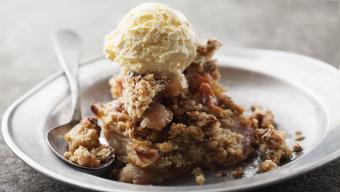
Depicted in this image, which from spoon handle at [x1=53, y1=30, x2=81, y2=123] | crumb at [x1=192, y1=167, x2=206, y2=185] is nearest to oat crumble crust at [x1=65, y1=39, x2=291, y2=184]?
→ crumb at [x1=192, y1=167, x2=206, y2=185]

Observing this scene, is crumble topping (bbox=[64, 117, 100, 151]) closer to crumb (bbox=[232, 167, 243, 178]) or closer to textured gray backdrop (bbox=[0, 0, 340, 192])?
crumb (bbox=[232, 167, 243, 178])

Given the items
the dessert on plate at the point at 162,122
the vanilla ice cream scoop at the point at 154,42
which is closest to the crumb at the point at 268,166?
the dessert on plate at the point at 162,122

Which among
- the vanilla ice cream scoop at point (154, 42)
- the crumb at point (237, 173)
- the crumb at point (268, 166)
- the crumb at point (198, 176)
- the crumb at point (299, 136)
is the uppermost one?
the vanilla ice cream scoop at point (154, 42)

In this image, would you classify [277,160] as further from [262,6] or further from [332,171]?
[262,6]

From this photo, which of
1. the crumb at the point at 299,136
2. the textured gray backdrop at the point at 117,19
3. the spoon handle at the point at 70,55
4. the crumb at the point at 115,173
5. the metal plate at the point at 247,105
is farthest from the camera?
the textured gray backdrop at the point at 117,19

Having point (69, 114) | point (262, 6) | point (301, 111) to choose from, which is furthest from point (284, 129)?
point (262, 6)

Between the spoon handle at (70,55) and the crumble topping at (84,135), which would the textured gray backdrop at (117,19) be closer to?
Answer: the spoon handle at (70,55)

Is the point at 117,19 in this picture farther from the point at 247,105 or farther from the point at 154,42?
the point at 154,42

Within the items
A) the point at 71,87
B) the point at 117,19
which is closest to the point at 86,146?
the point at 71,87
